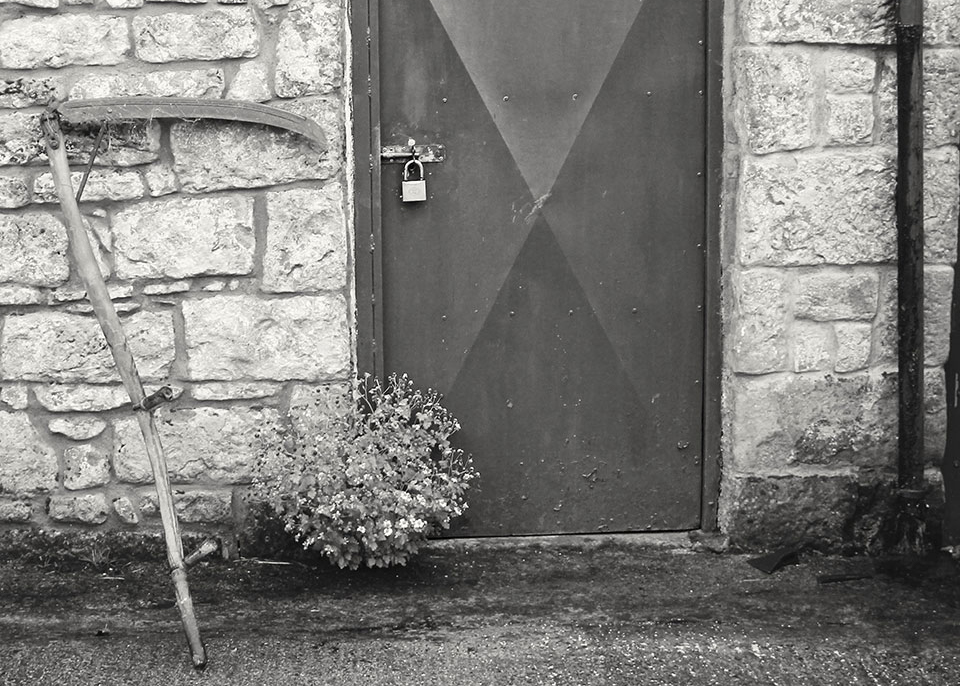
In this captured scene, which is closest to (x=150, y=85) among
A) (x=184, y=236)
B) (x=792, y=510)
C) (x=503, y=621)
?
(x=184, y=236)

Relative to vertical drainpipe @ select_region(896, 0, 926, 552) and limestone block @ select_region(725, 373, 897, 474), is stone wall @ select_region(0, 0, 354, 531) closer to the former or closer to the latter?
limestone block @ select_region(725, 373, 897, 474)

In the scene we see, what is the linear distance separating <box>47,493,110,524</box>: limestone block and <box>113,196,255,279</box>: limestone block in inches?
30.1

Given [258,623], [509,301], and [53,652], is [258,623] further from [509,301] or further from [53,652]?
[509,301]

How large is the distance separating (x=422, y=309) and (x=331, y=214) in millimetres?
464

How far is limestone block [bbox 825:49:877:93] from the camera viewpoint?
3600mm

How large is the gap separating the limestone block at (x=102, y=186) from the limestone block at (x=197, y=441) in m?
0.74

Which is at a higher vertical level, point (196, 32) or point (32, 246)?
point (196, 32)

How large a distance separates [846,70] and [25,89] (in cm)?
266

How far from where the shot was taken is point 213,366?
12.0 ft

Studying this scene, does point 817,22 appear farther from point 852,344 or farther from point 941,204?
point 852,344

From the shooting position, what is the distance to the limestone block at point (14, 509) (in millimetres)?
3717

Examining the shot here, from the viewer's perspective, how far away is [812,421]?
12.3 ft

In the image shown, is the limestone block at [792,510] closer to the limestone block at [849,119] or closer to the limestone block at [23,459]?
the limestone block at [849,119]

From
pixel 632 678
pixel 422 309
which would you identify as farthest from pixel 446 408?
pixel 632 678
